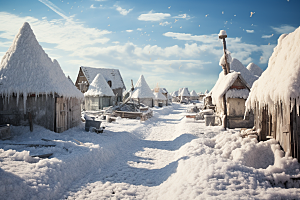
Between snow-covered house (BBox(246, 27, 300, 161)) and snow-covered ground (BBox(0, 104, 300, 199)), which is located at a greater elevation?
snow-covered house (BBox(246, 27, 300, 161))

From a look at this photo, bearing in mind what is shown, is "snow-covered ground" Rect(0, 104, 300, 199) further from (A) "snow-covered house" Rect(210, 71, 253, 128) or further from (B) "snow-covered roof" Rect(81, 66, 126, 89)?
(B) "snow-covered roof" Rect(81, 66, 126, 89)

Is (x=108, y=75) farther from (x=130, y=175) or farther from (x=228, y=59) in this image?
(x=130, y=175)

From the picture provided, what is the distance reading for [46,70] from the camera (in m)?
10.7

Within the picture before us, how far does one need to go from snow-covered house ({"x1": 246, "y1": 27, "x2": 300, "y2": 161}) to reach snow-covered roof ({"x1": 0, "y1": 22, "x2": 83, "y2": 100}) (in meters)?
9.75

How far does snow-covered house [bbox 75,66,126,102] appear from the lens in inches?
1296

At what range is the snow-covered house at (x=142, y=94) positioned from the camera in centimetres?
3084

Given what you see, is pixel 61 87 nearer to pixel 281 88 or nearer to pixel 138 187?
pixel 138 187

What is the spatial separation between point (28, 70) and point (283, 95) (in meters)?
11.6

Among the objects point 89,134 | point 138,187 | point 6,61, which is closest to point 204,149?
point 138,187

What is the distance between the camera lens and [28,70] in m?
10.3

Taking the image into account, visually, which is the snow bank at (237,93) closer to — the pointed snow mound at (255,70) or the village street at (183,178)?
the village street at (183,178)

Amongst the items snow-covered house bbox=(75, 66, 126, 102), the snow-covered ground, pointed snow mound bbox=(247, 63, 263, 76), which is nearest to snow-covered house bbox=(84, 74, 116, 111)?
snow-covered house bbox=(75, 66, 126, 102)

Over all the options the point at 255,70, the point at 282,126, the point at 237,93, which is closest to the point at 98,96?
the point at 237,93

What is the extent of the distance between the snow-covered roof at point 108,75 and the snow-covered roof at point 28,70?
21.7 meters
